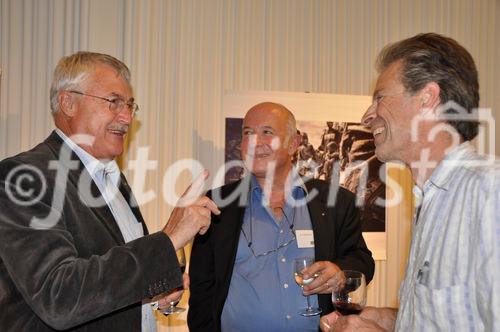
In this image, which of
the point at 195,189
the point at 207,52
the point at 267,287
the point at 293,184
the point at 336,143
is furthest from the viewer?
the point at 336,143

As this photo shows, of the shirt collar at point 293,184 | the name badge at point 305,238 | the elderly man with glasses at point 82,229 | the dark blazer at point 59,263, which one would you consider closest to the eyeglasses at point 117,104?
the elderly man with glasses at point 82,229

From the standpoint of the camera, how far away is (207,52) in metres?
4.35

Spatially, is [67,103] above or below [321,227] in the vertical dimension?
above

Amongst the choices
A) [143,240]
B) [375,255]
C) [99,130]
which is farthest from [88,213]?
[375,255]

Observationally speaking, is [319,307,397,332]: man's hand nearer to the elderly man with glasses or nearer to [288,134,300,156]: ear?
the elderly man with glasses

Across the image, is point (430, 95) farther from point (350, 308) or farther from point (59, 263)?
point (59, 263)

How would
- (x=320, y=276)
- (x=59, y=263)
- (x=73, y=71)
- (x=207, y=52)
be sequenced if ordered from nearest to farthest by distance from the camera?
(x=59, y=263), (x=73, y=71), (x=320, y=276), (x=207, y=52)

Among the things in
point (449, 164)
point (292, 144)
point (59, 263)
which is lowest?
point (59, 263)

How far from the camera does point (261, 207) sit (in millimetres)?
3256

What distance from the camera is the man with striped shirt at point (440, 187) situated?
1.43 meters

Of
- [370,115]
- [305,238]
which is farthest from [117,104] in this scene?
[305,238]

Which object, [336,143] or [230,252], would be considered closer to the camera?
[230,252]

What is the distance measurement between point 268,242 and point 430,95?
4.98 feet

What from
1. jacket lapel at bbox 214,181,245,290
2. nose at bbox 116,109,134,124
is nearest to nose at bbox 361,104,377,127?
nose at bbox 116,109,134,124
